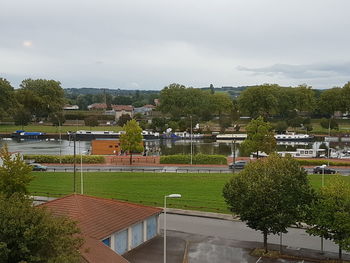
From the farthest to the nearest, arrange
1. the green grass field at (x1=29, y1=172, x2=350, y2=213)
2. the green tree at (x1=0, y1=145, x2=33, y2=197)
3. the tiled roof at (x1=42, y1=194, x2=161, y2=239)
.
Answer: the green grass field at (x1=29, y1=172, x2=350, y2=213) → the green tree at (x1=0, y1=145, x2=33, y2=197) → the tiled roof at (x1=42, y1=194, x2=161, y2=239)

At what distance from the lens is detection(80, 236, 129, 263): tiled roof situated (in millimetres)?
19677

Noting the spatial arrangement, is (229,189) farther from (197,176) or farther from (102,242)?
(197,176)

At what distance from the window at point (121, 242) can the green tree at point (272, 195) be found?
667cm

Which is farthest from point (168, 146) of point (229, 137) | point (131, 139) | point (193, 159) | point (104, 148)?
point (131, 139)

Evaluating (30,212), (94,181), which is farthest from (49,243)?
(94,181)

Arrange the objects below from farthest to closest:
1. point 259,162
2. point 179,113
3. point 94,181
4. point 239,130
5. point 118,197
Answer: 1. point 179,113
2. point 239,130
3. point 94,181
4. point 118,197
5. point 259,162

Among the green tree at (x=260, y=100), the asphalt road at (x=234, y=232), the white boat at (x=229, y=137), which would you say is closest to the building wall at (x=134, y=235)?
the asphalt road at (x=234, y=232)

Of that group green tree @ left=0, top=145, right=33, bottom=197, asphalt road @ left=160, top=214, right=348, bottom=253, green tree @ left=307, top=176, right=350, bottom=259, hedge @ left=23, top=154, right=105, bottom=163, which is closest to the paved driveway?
asphalt road @ left=160, top=214, right=348, bottom=253

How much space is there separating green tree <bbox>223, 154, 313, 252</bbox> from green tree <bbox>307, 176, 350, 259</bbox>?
1027 millimetres

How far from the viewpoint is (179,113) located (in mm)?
148875

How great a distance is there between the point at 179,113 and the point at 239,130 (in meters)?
24.8

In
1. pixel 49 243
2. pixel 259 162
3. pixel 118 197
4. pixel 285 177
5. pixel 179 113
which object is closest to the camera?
pixel 49 243

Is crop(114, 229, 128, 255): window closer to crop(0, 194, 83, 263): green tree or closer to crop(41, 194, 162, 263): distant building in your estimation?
crop(41, 194, 162, 263): distant building

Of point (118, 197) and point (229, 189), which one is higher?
point (229, 189)
